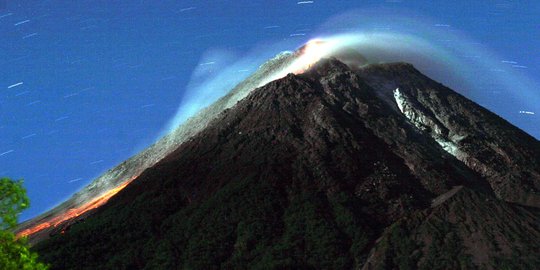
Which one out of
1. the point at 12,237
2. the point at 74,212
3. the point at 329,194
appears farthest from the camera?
the point at 74,212

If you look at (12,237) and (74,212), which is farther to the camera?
(74,212)

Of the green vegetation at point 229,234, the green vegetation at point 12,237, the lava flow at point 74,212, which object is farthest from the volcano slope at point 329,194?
the green vegetation at point 12,237

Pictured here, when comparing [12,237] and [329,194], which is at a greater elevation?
[12,237]

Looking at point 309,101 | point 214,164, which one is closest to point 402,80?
point 309,101

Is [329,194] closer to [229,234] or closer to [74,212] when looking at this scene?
[229,234]

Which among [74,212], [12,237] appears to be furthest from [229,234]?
[12,237]

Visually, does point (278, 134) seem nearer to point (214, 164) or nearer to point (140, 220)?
point (214, 164)

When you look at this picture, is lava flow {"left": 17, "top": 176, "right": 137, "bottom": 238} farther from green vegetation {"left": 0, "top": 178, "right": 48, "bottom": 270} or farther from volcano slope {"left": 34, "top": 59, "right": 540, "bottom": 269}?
green vegetation {"left": 0, "top": 178, "right": 48, "bottom": 270}

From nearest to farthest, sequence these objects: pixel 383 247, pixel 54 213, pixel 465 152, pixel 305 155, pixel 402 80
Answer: pixel 383 247 → pixel 305 155 → pixel 465 152 → pixel 54 213 → pixel 402 80
